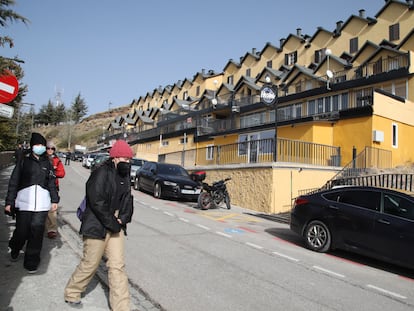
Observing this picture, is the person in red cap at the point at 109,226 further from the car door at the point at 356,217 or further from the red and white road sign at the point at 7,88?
the car door at the point at 356,217

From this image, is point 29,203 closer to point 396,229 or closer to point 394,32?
point 396,229

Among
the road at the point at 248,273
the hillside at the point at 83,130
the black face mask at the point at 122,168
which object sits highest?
the hillside at the point at 83,130

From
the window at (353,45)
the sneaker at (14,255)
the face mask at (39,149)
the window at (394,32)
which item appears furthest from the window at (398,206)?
the window at (353,45)

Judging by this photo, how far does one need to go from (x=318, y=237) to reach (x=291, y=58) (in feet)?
144

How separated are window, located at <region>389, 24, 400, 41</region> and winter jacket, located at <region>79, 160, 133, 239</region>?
128 feet

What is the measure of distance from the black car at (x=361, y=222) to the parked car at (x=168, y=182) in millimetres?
7408

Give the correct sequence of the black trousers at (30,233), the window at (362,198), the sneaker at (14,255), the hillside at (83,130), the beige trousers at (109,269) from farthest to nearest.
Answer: the hillside at (83,130)
the window at (362,198)
the sneaker at (14,255)
the black trousers at (30,233)
the beige trousers at (109,269)

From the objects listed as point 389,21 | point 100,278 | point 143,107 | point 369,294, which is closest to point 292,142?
point 369,294

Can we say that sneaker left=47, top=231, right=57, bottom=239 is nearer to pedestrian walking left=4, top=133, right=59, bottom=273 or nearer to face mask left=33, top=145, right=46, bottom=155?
pedestrian walking left=4, top=133, right=59, bottom=273

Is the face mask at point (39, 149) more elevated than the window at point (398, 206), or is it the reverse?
the face mask at point (39, 149)

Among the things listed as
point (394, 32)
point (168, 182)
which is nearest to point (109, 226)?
point (168, 182)

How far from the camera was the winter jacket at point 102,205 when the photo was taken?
3.74 m

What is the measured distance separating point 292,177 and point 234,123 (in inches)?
722

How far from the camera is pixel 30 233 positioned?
16.1 ft
